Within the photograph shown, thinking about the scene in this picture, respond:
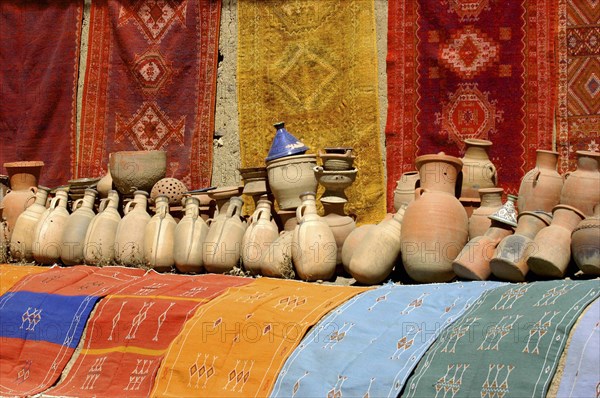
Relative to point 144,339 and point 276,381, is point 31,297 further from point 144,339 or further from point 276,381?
point 276,381

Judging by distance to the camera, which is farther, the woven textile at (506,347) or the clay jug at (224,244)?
the clay jug at (224,244)

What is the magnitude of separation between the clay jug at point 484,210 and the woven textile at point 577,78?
51.1 inches

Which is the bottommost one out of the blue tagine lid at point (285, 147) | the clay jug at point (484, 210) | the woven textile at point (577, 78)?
the clay jug at point (484, 210)

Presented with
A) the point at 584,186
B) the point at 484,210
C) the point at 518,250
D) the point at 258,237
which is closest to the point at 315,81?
the point at 258,237

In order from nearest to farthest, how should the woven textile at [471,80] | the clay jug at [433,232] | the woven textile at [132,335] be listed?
the woven textile at [132,335] → the clay jug at [433,232] → the woven textile at [471,80]

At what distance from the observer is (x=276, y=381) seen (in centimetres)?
543

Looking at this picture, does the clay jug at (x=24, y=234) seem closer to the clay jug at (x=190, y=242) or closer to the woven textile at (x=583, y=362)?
the clay jug at (x=190, y=242)

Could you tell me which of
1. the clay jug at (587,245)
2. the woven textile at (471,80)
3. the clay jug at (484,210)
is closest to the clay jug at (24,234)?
the woven textile at (471,80)

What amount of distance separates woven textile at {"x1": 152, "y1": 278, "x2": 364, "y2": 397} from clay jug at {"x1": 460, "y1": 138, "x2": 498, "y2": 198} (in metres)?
1.32

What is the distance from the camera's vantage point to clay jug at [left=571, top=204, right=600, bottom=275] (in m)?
5.80

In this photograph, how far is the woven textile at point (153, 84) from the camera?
366 inches

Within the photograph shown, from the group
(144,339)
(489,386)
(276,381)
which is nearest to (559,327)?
(489,386)

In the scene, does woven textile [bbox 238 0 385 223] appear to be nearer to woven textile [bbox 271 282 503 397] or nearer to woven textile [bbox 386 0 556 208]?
woven textile [bbox 386 0 556 208]

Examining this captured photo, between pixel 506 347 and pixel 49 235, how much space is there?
447cm
